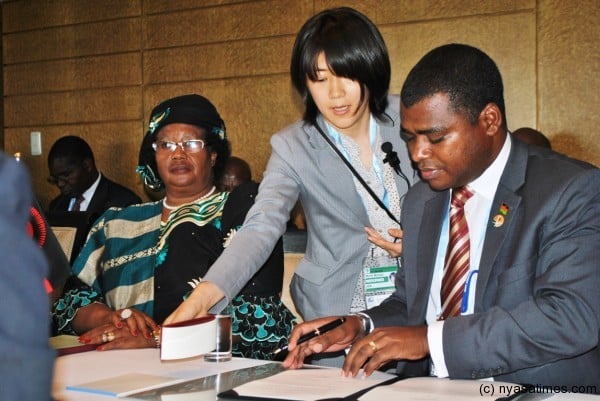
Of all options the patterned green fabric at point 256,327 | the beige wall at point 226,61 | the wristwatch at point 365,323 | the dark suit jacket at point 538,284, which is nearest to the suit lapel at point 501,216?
the dark suit jacket at point 538,284

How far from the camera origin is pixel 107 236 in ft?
10.3

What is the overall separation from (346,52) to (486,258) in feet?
3.04

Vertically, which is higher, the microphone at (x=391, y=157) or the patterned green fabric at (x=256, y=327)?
the microphone at (x=391, y=157)

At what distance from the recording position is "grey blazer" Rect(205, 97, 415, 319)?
9.07 feet

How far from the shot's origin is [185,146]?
10.3 ft

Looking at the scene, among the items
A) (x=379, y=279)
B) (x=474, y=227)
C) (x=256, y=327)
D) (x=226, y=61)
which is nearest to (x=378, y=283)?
(x=379, y=279)

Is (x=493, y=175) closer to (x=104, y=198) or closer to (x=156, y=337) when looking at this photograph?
(x=156, y=337)

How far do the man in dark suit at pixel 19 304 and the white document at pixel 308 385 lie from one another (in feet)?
3.00

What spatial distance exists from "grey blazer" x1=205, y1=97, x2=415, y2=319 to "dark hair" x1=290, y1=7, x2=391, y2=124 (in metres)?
0.18

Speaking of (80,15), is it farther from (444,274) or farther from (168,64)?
(444,274)

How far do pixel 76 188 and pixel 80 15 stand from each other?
224 centimetres

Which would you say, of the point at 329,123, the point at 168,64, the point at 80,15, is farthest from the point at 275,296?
the point at 80,15

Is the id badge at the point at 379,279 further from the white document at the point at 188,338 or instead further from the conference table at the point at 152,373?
the white document at the point at 188,338

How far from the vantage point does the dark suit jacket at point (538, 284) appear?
1.92 meters
